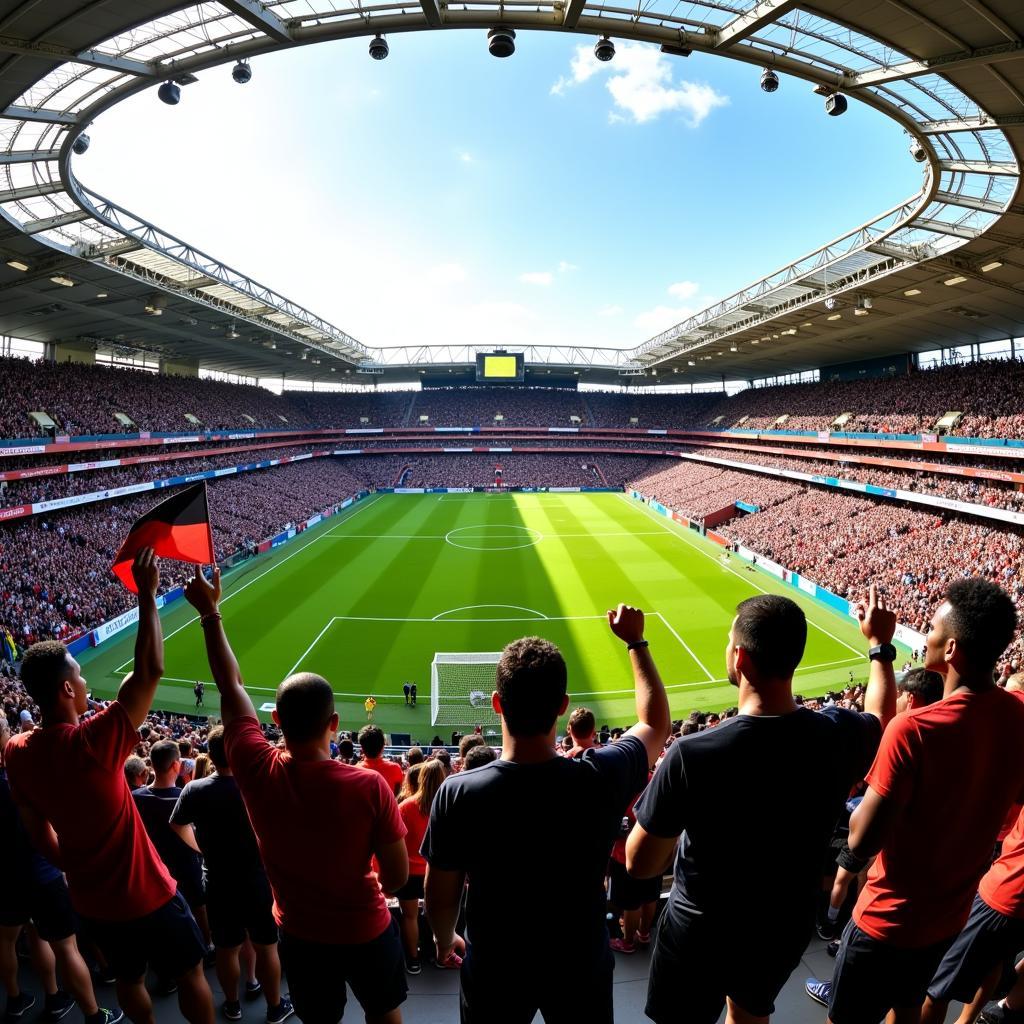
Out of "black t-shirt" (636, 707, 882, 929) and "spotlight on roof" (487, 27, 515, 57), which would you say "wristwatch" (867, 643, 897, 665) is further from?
"spotlight on roof" (487, 27, 515, 57)

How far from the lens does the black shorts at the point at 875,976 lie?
3029mm

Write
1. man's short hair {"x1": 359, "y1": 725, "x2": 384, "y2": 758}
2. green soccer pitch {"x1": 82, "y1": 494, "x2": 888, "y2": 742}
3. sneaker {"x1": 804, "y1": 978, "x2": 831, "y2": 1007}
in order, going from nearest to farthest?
sneaker {"x1": 804, "y1": 978, "x2": 831, "y2": 1007}
man's short hair {"x1": 359, "y1": 725, "x2": 384, "y2": 758}
green soccer pitch {"x1": 82, "y1": 494, "x2": 888, "y2": 742}

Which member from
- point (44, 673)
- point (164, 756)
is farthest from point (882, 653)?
point (164, 756)

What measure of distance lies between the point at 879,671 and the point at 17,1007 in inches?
224

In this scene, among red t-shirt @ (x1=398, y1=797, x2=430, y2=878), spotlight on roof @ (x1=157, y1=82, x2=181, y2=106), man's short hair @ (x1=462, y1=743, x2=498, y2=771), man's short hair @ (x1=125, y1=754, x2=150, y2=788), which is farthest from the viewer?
spotlight on roof @ (x1=157, y1=82, x2=181, y2=106)

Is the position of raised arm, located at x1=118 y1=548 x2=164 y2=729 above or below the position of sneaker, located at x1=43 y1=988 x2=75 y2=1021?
above

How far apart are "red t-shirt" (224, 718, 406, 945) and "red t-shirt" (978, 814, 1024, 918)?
3.45m

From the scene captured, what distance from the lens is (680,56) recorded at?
12.4 metres

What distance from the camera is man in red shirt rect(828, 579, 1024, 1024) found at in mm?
2734

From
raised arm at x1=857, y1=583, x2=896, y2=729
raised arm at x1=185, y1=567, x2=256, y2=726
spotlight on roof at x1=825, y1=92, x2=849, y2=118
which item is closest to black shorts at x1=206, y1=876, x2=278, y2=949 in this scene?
raised arm at x1=185, y1=567, x2=256, y2=726

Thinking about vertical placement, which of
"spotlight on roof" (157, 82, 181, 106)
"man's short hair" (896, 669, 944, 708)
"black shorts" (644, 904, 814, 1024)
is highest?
"spotlight on roof" (157, 82, 181, 106)

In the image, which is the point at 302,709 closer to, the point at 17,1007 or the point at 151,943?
the point at 151,943

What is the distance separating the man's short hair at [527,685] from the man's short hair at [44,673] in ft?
7.96

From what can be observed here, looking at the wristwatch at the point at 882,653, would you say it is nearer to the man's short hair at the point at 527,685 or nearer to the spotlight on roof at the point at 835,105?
the man's short hair at the point at 527,685
